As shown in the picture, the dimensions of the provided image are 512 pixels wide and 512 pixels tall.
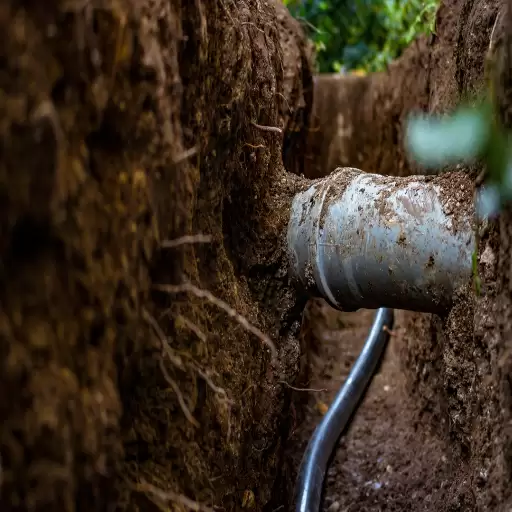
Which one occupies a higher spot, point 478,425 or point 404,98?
A: point 404,98

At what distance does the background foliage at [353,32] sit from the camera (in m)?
4.83

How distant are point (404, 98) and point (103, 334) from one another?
2.98 meters

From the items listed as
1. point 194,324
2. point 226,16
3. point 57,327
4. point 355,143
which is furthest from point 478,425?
point 355,143

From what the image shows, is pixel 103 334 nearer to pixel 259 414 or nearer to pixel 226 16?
pixel 259 414

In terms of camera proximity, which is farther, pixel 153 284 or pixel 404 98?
pixel 404 98

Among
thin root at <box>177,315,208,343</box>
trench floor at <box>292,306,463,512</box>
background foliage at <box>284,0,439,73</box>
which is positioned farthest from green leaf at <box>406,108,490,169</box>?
background foliage at <box>284,0,439,73</box>

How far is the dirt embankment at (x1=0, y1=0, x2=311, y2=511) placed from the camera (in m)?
0.71

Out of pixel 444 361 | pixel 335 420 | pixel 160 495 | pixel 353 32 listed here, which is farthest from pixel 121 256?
pixel 353 32

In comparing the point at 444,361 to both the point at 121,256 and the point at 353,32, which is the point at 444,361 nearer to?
the point at 121,256

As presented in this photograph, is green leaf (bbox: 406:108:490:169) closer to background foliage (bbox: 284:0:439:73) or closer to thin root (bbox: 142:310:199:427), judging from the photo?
thin root (bbox: 142:310:199:427)

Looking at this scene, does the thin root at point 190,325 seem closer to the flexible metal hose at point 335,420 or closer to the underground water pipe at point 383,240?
the underground water pipe at point 383,240

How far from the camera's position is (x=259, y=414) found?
5.05 feet

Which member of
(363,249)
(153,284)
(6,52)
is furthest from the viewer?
(363,249)

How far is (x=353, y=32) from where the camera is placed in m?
5.14
